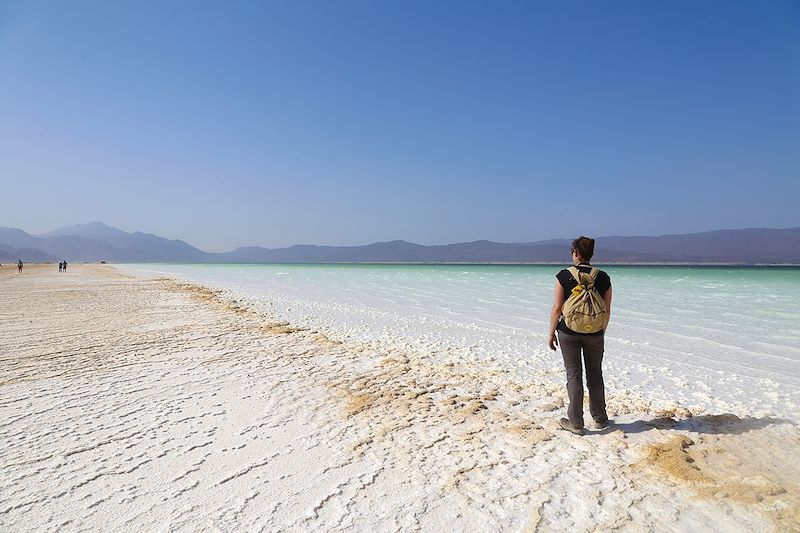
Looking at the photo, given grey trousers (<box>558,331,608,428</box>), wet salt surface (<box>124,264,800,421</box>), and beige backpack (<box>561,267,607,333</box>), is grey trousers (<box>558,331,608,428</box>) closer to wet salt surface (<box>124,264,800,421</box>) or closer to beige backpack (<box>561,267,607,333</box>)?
beige backpack (<box>561,267,607,333</box>)

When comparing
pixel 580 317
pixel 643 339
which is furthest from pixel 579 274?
pixel 643 339

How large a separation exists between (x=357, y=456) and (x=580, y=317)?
93.1 inches

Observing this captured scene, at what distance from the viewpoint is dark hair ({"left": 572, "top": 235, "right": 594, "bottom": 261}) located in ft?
13.0

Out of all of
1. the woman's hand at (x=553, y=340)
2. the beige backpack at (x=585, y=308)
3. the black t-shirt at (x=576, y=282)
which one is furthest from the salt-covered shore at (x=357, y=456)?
the black t-shirt at (x=576, y=282)

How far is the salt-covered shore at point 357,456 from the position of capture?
283cm

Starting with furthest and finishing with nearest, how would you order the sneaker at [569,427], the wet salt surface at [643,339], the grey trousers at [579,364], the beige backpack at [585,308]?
the wet salt surface at [643,339], the sneaker at [569,427], the grey trousers at [579,364], the beige backpack at [585,308]

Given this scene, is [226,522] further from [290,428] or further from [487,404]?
[487,404]

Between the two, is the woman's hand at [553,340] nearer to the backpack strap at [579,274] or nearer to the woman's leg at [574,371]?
the woman's leg at [574,371]

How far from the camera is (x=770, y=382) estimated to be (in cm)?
611

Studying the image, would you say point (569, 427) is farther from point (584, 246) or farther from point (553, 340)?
point (584, 246)

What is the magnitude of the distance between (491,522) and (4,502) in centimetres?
340

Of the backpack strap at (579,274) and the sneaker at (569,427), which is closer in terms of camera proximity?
the backpack strap at (579,274)

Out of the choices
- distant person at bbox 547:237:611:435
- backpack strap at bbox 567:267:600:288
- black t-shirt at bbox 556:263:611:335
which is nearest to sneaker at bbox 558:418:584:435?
distant person at bbox 547:237:611:435

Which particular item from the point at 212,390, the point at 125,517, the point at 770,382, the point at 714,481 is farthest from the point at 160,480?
the point at 770,382
